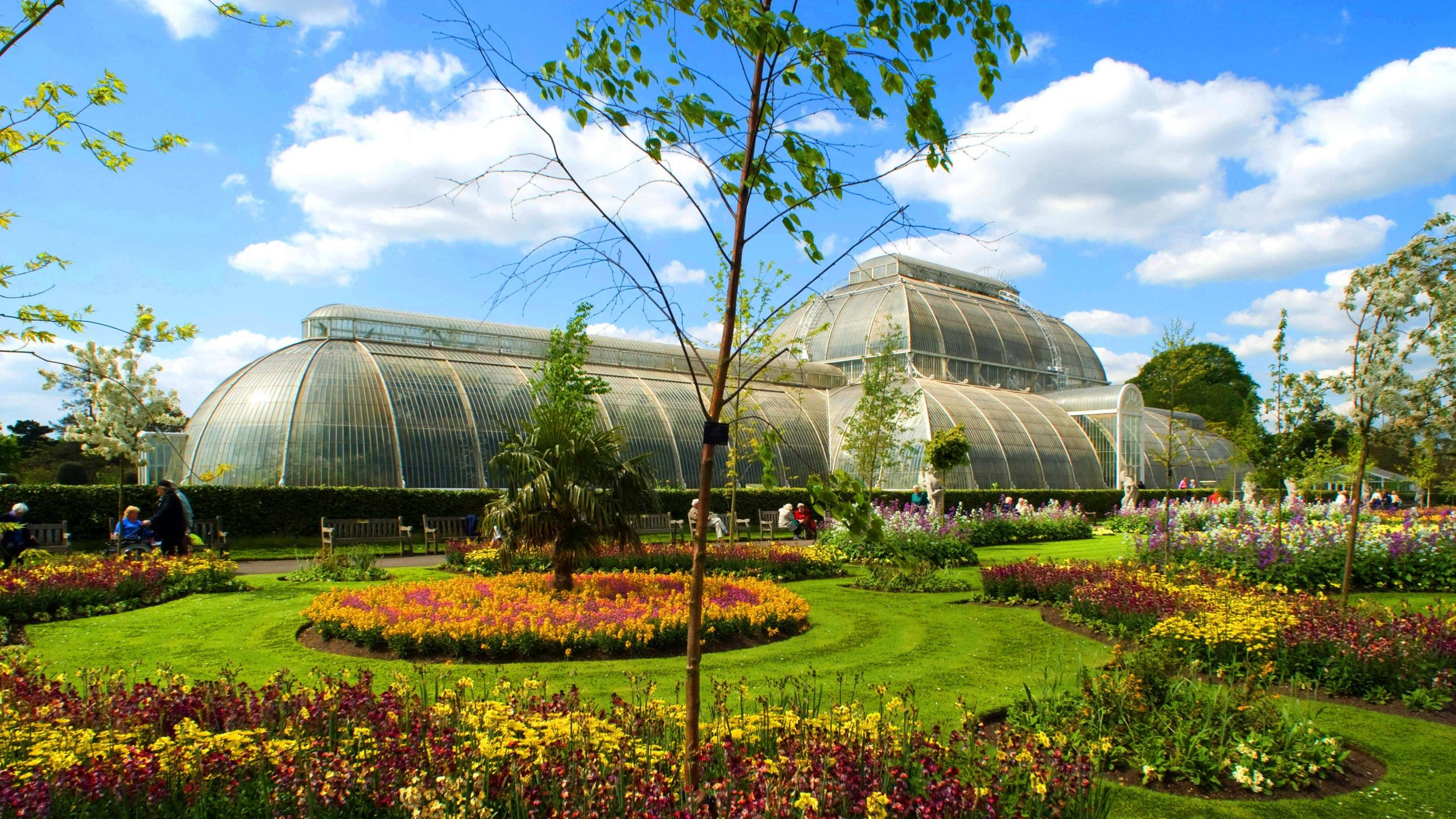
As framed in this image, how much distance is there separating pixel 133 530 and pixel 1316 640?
17302 mm

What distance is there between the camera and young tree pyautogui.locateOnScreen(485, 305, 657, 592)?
11.2 m

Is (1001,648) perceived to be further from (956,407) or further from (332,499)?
(956,407)

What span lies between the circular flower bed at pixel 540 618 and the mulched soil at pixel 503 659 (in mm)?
30

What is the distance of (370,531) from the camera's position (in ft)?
75.0

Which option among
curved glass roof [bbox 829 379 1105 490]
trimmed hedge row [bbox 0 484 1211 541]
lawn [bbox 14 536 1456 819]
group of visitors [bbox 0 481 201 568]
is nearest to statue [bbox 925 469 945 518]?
trimmed hedge row [bbox 0 484 1211 541]

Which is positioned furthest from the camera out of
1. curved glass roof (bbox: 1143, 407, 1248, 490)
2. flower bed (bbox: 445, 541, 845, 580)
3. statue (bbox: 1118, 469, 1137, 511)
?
curved glass roof (bbox: 1143, 407, 1248, 490)

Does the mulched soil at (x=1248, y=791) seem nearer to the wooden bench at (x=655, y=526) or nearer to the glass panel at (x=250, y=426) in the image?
the wooden bench at (x=655, y=526)

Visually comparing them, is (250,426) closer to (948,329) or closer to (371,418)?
(371,418)

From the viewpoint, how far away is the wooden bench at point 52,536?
1803 centimetres

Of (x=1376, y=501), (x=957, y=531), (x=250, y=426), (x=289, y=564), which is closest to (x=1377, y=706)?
(x=957, y=531)

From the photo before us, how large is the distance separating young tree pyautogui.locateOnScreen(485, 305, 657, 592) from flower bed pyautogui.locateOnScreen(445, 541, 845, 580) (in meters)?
2.44

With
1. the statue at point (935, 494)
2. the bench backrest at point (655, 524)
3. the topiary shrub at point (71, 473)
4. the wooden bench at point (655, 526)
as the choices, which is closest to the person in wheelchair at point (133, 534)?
the wooden bench at point (655, 526)

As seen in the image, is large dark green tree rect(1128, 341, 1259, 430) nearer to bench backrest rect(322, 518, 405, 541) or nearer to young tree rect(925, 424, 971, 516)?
young tree rect(925, 424, 971, 516)

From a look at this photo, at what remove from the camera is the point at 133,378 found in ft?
61.1
